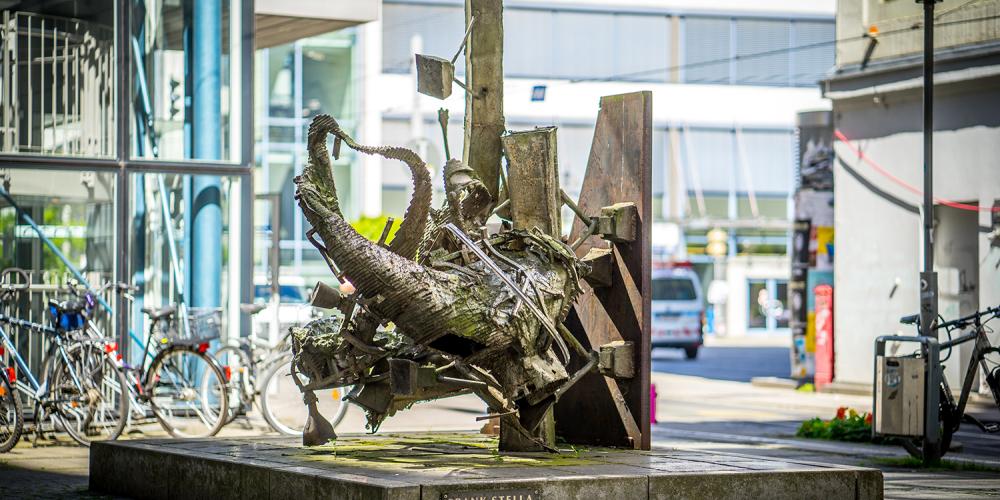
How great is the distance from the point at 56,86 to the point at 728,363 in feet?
70.8

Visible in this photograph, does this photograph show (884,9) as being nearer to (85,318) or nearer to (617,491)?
(85,318)

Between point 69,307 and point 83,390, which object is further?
point 69,307

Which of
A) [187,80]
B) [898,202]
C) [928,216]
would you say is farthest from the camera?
[898,202]

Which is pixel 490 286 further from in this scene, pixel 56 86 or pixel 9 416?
pixel 56 86

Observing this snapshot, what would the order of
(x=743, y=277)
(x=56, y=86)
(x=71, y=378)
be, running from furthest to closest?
1. (x=743, y=277)
2. (x=56, y=86)
3. (x=71, y=378)

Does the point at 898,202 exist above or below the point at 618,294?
above

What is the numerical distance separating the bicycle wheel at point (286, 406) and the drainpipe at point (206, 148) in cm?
155

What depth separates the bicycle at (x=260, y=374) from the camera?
46.6 feet

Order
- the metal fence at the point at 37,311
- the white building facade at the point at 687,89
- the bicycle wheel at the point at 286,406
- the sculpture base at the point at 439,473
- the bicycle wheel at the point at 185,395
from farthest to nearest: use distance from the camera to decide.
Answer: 1. the white building facade at the point at 687,89
2. the metal fence at the point at 37,311
3. the bicycle wheel at the point at 286,406
4. the bicycle wheel at the point at 185,395
5. the sculpture base at the point at 439,473

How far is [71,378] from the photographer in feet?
44.4

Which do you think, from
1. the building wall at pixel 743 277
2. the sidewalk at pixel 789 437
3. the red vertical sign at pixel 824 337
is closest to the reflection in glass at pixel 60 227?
the sidewalk at pixel 789 437

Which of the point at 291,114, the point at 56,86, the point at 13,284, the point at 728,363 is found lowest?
the point at 728,363

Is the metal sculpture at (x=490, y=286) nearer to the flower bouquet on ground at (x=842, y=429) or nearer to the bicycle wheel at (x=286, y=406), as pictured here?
the bicycle wheel at (x=286, y=406)

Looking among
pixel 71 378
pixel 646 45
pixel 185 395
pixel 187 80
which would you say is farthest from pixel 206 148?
pixel 646 45
